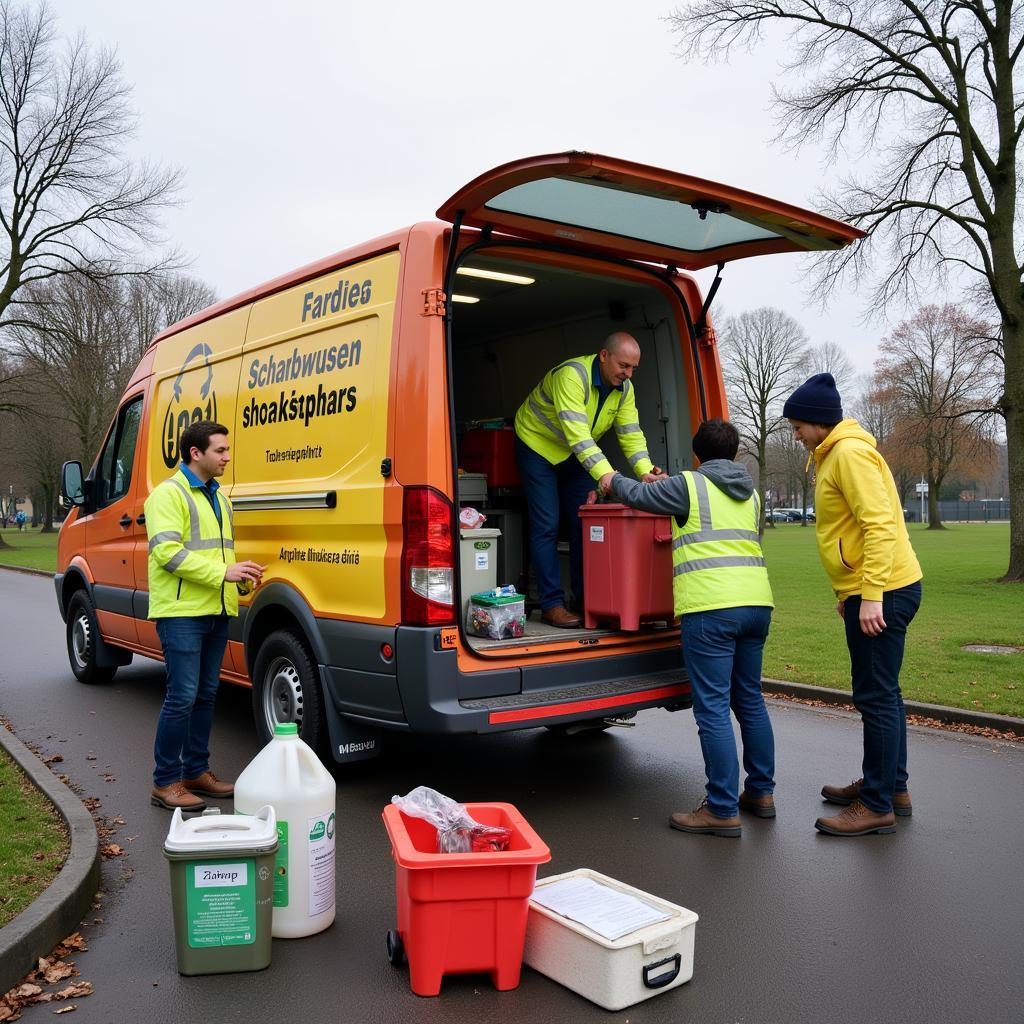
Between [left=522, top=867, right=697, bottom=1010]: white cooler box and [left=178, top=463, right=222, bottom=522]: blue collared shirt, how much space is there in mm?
2568

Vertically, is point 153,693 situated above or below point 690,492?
below

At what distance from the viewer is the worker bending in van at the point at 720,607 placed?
4621 mm

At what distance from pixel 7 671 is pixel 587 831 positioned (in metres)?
7.03

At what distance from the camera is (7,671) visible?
9477mm

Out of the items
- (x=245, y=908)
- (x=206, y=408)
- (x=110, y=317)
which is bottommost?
(x=245, y=908)

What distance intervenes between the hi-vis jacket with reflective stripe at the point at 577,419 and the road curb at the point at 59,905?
2.96 m

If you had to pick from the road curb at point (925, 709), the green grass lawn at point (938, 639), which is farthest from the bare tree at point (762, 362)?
the road curb at point (925, 709)

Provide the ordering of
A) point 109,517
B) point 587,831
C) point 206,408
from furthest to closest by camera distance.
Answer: point 109,517 → point 206,408 → point 587,831

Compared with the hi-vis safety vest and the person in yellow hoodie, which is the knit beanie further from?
the hi-vis safety vest

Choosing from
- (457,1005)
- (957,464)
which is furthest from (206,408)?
(957,464)

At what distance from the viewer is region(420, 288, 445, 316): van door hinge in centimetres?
454

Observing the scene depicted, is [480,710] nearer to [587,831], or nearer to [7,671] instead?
[587,831]

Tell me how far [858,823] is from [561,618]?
1.86 meters

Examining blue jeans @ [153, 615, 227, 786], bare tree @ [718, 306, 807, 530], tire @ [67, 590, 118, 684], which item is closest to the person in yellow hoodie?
blue jeans @ [153, 615, 227, 786]
